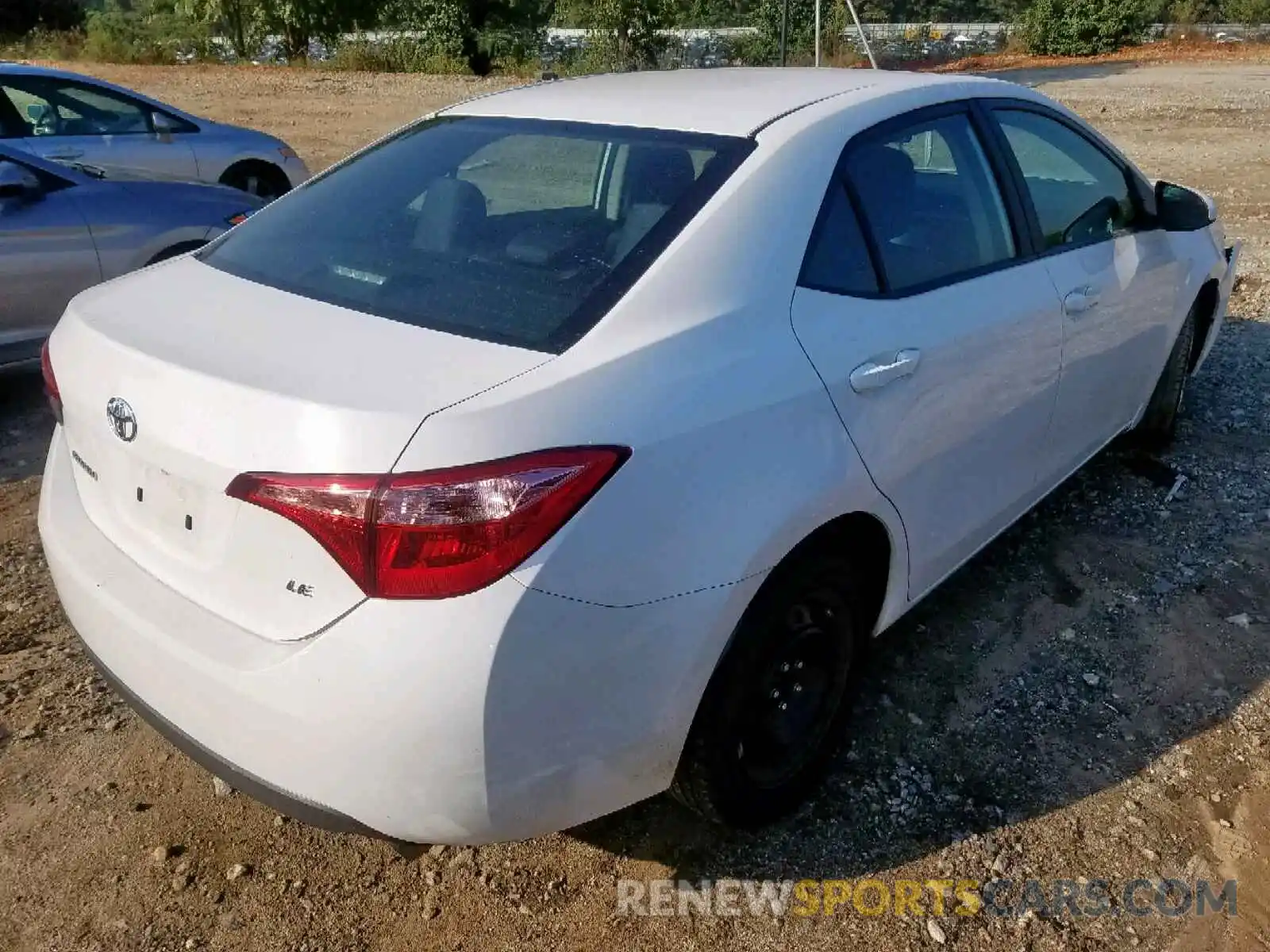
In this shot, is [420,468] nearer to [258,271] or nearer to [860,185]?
[258,271]

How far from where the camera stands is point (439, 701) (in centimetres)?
181

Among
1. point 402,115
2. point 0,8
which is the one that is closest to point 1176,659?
point 402,115

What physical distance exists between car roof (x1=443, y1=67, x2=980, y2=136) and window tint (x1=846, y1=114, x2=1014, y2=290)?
18 cm

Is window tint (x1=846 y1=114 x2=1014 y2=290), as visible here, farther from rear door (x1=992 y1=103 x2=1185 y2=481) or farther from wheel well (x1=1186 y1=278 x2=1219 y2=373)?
wheel well (x1=1186 y1=278 x2=1219 y2=373)

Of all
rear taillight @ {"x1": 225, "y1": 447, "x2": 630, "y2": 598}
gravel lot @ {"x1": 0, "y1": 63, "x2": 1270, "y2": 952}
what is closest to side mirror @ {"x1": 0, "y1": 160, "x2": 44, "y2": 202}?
gravel lot @ {"x1": 0, "y1": 63, "x2": 1270, "y2": 952}

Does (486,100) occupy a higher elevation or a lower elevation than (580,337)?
higher

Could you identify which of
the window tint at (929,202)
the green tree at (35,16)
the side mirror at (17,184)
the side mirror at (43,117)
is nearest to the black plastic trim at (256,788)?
the window tint at (929,202)

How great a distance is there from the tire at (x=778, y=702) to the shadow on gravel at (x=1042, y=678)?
141 millimetres

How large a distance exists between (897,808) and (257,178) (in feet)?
24.2

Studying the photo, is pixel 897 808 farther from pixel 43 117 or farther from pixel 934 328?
pixel 43 117

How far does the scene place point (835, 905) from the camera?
2451mm

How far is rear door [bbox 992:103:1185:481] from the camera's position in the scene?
3.32 meters

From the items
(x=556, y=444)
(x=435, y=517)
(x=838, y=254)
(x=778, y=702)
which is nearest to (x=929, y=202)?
(x=838, y=254)

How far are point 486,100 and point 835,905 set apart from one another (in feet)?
7.74
